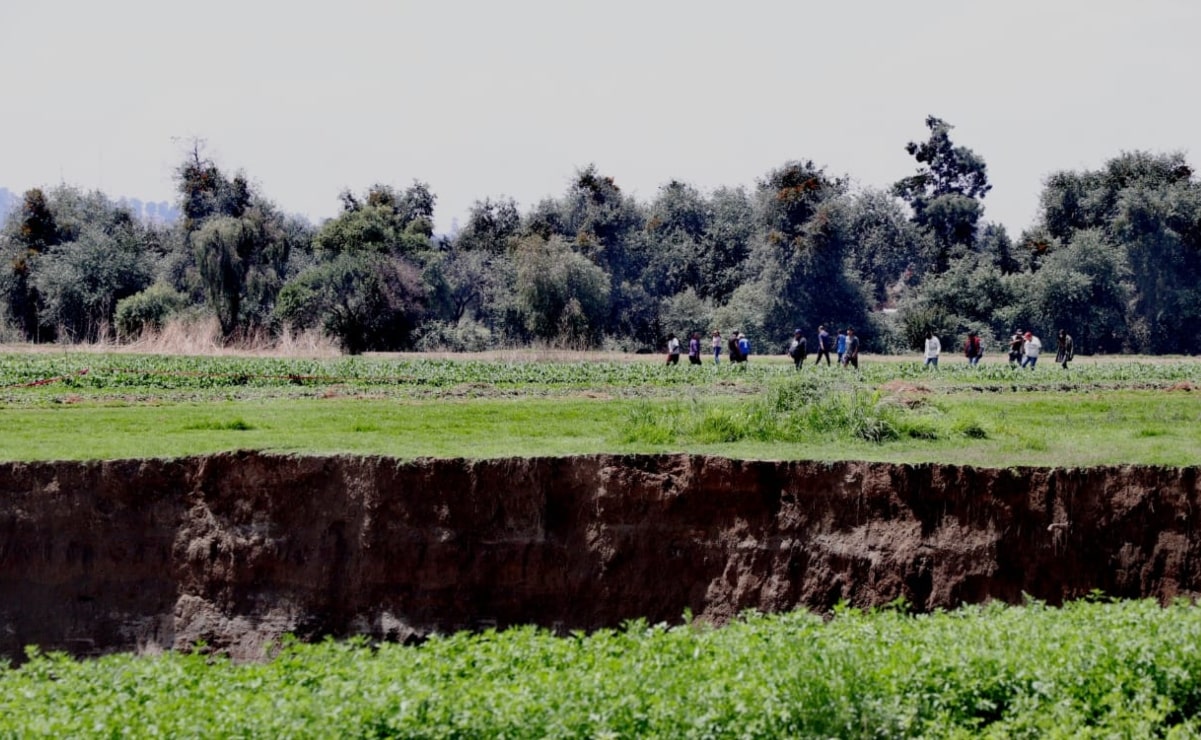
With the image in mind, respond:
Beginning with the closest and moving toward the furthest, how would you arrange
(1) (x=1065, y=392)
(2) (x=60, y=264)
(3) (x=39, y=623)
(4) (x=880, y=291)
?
(3) (x=39, y=623)
(1) (x=1065, y=392)
(2) (x=60, y=264)
(4) (x=880, y=291)

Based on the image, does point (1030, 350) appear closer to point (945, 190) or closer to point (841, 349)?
point (841, 349)

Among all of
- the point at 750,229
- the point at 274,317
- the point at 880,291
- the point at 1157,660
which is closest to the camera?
the point at 1157,660

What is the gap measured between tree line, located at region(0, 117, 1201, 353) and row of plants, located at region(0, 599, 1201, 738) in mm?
37150

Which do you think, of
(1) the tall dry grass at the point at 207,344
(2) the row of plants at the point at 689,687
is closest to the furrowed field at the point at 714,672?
(2) the row of plants at the point at 689,687

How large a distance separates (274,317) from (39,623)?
39.2m

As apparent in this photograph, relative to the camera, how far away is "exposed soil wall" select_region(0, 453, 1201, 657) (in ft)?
44.9

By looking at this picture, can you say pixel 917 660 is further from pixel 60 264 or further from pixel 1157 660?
pixel 60 264

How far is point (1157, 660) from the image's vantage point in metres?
8.95

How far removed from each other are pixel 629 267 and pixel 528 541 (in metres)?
51.1

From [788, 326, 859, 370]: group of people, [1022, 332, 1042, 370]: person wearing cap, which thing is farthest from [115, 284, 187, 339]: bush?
[1022, 332, 1042, 370]: person wearing cap

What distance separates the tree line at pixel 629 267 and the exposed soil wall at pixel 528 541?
106 ft

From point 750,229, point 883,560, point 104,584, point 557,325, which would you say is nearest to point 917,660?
point 883,560

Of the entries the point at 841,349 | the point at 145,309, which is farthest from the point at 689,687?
the point at 145,309

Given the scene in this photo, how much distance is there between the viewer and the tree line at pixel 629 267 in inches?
2074
